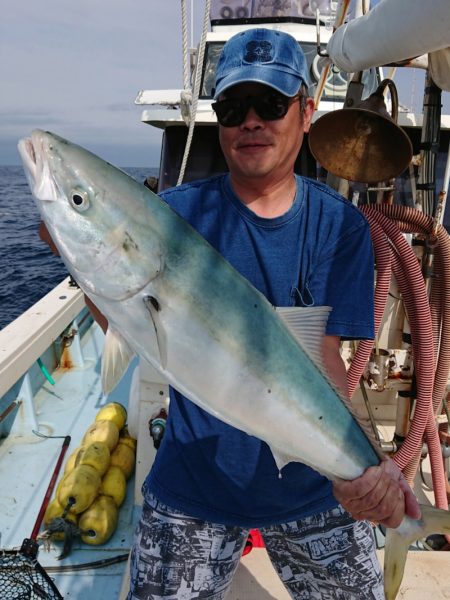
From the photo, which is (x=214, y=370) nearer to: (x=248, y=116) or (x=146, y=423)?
(x=248, y=116)

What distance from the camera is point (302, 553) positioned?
2.09m

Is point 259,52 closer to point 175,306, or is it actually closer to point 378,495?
point 175,306

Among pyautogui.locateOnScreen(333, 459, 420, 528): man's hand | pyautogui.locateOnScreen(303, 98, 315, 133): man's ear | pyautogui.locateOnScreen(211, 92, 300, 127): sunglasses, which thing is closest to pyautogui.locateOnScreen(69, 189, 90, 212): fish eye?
pyautogui.locateOnScreen(211, 92, 300, 127): sunglasses

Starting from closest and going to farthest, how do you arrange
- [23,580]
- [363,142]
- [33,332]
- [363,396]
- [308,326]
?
[308,326]
[23,580]
[363,142]
[363,396]
[33,332]

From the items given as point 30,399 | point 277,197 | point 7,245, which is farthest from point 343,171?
point 7,245

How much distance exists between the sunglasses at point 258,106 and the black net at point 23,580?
92.4 inches

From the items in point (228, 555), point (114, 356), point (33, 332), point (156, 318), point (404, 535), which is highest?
point (156, 318)

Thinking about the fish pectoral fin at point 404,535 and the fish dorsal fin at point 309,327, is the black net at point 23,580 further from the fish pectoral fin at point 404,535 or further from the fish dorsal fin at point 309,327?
the fish dorsal fin at point 309,327

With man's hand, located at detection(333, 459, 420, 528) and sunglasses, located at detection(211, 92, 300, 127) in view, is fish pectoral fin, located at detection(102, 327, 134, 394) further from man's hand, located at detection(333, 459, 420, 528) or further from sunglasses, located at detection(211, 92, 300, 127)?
sunglasses, located at detection(211, 92, 300, 127)

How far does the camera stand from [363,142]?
3.14 m

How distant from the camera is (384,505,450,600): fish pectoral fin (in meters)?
1.93

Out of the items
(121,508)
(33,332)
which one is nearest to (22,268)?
(33,332)

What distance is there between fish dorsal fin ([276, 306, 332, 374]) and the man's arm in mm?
131

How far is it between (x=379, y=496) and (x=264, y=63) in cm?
165
